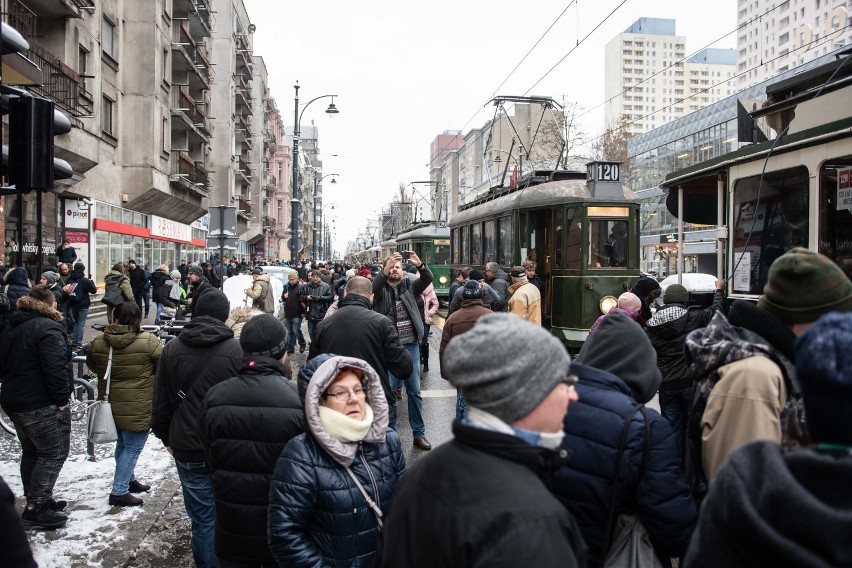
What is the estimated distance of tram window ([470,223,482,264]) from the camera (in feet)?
61.4

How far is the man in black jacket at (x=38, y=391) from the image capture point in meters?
5.32

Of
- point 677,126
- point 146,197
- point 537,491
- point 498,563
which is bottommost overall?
→ point 498,563

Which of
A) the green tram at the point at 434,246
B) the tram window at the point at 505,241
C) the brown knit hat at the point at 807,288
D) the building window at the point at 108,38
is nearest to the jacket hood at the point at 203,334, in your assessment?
the brown knit hat at the point at 807,288

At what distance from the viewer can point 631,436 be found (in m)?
2.45

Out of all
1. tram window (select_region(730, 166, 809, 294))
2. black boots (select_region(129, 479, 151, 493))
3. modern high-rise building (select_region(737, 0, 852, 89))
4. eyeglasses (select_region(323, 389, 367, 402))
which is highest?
modern high-rise building (select_region(737, 0, 852, 89))

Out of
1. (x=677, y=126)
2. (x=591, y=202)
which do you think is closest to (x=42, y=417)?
(x=591, y=202)

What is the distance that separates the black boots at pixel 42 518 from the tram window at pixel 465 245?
50.4 ft

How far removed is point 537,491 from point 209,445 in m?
2.21

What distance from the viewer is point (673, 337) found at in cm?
555

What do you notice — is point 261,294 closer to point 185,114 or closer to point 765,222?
point 765,222

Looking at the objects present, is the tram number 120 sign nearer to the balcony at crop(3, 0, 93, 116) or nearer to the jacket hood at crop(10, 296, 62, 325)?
the jacket hood at crop(10, 296, 62, 325)

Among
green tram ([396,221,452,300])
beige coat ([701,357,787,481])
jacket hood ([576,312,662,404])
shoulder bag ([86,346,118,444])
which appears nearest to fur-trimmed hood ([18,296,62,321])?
shoulder bag ([86,346,118,444])

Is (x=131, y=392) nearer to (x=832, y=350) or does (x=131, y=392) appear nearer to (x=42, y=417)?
(x=42, y=417)

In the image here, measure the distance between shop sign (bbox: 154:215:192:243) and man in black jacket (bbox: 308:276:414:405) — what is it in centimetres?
2789
